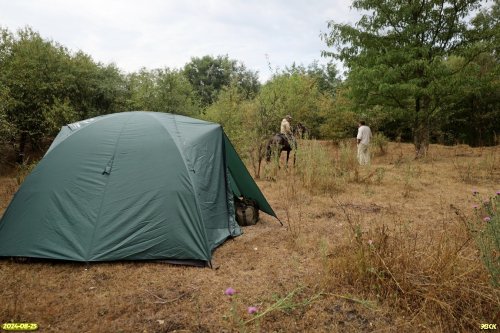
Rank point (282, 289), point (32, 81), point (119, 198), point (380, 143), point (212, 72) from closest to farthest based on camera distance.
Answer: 1. point (282, 289)
2. point (119, 198)
3. point (32, 81)
4. point (380, 143)
5. point (212, 72)

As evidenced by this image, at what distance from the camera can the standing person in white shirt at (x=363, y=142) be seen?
10102mm

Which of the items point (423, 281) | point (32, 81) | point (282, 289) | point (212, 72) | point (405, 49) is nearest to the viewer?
point (423, 281)

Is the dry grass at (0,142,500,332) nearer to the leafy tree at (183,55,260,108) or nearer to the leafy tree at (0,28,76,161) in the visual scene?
the leafy tree at (0,28,76,161)

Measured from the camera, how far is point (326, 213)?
533cm

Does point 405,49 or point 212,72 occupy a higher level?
point 212,72

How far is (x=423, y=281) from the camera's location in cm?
269

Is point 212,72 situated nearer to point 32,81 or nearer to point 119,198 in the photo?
point 32,81

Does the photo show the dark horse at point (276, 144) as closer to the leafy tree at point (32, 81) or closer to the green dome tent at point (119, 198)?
the green dome tent at point (119, 198)

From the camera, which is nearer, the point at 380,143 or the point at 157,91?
the point at 380,143

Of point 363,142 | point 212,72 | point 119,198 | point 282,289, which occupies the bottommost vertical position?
point 282,289

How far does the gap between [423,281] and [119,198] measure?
10.4 feet

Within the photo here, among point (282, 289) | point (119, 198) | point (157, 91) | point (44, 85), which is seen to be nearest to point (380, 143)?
point (157, 91)

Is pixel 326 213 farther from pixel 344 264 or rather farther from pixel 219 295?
pixel 219 295

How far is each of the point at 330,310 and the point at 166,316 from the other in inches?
53.1
